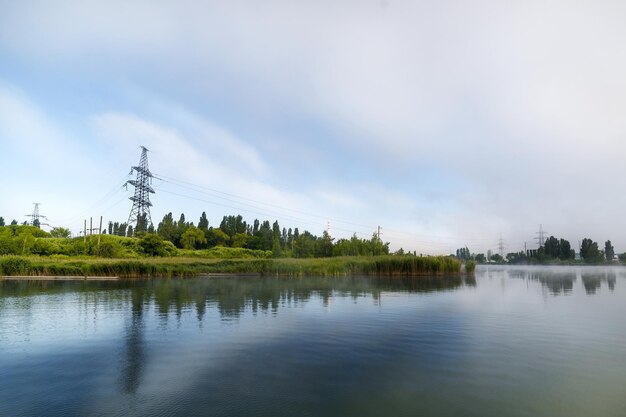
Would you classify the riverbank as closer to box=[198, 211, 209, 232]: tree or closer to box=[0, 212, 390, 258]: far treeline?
box=[0, 212, 390, 258]: far treeline

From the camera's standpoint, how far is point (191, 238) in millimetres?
97875

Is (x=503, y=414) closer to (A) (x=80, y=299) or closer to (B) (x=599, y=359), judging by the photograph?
(B) (x=599, y=359)

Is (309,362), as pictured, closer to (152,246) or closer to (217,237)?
(152,246)

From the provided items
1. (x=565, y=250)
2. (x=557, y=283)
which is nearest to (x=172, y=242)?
(x=557, y=283)

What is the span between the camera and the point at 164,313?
2009cm

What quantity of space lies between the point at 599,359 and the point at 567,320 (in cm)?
795

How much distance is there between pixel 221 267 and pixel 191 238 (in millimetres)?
45572

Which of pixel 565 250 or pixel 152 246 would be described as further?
pixel 565 250

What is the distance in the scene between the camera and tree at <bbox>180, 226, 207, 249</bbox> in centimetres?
9725

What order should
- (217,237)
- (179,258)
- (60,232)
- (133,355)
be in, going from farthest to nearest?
1. (217,237)
2. (60,232)
3. (179,258)
4. (133,355)

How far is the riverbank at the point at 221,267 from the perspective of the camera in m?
45.2

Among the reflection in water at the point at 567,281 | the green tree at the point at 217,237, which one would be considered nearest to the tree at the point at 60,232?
the green tree at the point at 217,237

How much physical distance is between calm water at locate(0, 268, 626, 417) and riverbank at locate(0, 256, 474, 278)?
27583 mm

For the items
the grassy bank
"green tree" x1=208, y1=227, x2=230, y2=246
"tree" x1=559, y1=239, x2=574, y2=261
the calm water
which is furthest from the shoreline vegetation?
"tree" x1=559, y1=239, x2=574, y2=261
